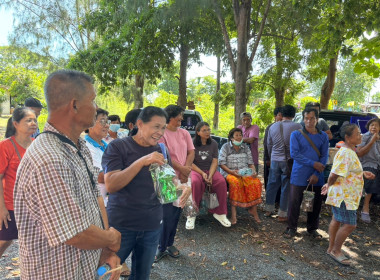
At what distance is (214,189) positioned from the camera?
198 inches

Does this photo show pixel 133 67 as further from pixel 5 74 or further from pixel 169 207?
pixel 5 74

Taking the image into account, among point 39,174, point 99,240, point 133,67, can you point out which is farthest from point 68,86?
point 133,67

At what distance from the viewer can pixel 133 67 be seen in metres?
10.6

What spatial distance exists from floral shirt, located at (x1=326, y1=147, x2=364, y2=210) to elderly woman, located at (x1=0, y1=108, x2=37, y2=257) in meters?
3.83

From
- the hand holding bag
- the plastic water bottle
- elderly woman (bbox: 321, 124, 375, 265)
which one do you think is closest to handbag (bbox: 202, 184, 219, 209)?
elderly woman (bbox: 321, 124, 375, 265)

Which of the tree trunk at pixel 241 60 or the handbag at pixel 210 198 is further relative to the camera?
the tree trunk at pixel 241 60

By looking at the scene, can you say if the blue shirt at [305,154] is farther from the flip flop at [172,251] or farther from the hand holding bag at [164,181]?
the hand holding bag at [164,181]

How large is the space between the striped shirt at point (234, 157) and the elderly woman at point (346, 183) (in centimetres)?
182

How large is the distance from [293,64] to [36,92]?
26592mm

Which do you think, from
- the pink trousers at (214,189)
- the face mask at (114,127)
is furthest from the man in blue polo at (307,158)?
the face mask at (114,127)

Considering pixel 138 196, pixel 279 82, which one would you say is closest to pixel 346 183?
pixel 138 196

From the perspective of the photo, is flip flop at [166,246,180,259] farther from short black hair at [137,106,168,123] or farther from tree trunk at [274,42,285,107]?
tree trunk at [274,42,285,107]

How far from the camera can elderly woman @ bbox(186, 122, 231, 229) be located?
4898mm

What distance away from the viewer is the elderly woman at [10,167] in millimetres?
2979
